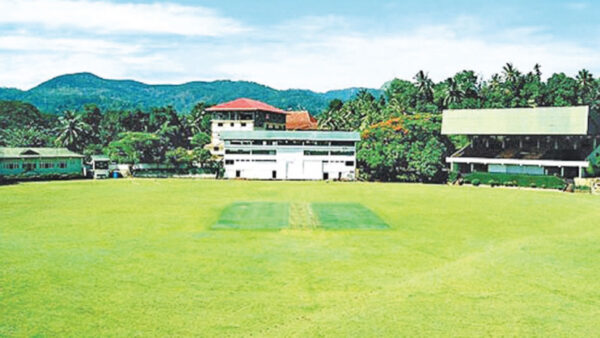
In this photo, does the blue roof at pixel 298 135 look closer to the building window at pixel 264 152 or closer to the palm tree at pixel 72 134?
the building window at pixel 264 152

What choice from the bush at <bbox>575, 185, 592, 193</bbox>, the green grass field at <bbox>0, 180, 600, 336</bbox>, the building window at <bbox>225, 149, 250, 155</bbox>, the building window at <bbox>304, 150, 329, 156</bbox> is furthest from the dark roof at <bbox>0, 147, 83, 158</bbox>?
the bush at <bbox>575, 185, 592, 193</bbox>

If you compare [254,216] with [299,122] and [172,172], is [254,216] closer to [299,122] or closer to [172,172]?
[172,172]

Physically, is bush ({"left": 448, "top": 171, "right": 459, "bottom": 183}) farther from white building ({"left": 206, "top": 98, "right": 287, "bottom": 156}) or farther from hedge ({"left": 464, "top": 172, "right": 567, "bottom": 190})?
white building ({"left": 206, "top": 98, "right": 287, "bottom": 156})

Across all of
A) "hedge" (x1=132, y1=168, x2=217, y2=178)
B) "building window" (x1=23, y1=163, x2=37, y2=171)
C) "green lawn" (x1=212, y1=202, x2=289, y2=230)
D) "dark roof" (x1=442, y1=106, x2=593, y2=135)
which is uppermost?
"dark roof" (x1=442, y1=106, x2=593, y2=135)

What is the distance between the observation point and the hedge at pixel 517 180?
2470 inches

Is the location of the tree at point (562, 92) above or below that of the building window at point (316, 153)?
above

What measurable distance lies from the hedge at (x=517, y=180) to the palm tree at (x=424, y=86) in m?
33.0

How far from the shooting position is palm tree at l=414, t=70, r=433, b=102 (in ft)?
328

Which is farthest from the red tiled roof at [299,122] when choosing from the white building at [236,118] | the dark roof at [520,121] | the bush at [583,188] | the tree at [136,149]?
the bush at [583,188]

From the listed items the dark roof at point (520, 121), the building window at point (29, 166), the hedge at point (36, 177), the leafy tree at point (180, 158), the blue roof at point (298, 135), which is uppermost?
the dark roof at point (520, 121)

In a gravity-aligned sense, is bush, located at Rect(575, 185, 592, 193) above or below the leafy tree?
below

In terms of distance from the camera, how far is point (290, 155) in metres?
76.9

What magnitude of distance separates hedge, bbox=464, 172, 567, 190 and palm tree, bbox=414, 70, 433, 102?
1297 inches

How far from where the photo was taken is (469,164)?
74812mm
